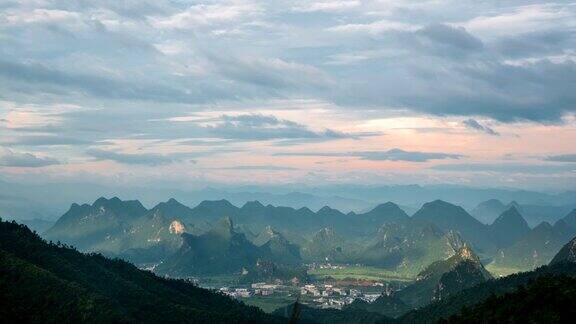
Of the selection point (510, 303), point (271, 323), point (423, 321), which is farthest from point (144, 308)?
point (510, 303)

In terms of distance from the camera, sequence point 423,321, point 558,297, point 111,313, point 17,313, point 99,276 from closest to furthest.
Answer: point 558,297 < point 17,313 < point 111,313 < point 99,276 < point 423,321

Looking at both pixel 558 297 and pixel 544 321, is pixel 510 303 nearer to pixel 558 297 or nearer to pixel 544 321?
pixel 558 297

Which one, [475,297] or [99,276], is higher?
[99,276]

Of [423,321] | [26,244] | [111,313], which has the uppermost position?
[26,244]

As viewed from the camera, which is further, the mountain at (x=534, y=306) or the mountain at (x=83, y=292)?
the mountain at (x=83, y=292)

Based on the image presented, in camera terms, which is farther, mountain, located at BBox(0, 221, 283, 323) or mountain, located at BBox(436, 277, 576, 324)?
mountain, located at BBox(0, 221, 283, 323)

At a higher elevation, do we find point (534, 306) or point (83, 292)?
point (534, 306)

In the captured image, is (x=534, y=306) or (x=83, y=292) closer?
(x=534, y=306)

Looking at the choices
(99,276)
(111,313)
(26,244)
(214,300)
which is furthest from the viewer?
(214,300)
